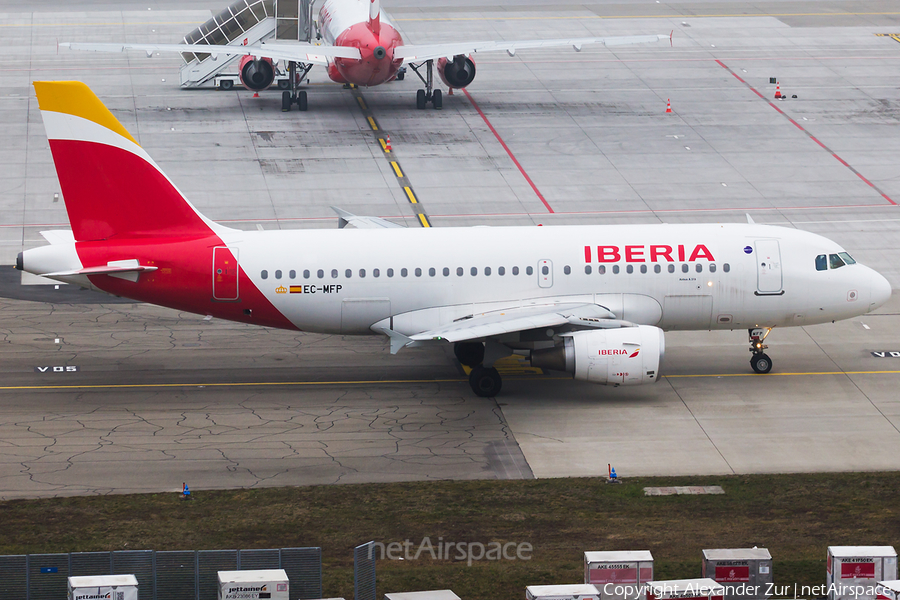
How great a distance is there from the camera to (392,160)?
2238 inches

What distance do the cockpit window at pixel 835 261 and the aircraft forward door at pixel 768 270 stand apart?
64.0 inches

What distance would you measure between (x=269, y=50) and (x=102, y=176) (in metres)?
30.2

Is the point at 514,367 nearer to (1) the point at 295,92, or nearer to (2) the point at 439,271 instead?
(2) the point at 439,271

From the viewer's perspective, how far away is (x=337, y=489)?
29.2 meters

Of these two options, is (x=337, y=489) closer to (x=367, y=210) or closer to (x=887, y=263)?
(x=367, y=210)

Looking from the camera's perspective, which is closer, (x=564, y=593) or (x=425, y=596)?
(x=564, y=593)

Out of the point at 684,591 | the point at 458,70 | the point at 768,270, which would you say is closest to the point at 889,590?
the point at 684,591

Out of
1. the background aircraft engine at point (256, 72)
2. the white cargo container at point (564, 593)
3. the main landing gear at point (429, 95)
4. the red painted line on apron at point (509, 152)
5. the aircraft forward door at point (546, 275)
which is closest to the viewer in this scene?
the white cargo container at point (564, 593)

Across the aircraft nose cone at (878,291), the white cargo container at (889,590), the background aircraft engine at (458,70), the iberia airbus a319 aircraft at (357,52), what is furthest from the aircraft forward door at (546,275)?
the background aircraft engine at (458,70)

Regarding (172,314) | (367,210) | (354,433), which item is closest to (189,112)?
(367,210)

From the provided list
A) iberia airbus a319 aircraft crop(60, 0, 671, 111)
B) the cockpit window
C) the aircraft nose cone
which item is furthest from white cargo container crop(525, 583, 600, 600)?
iberia airbus a319 aircraft crop(60, 0, 671, 111)

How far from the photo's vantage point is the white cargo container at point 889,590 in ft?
66.8

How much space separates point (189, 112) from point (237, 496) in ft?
126

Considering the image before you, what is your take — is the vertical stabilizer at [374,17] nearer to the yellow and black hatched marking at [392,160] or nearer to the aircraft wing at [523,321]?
the yellow and black hatched marking at [392,160]
